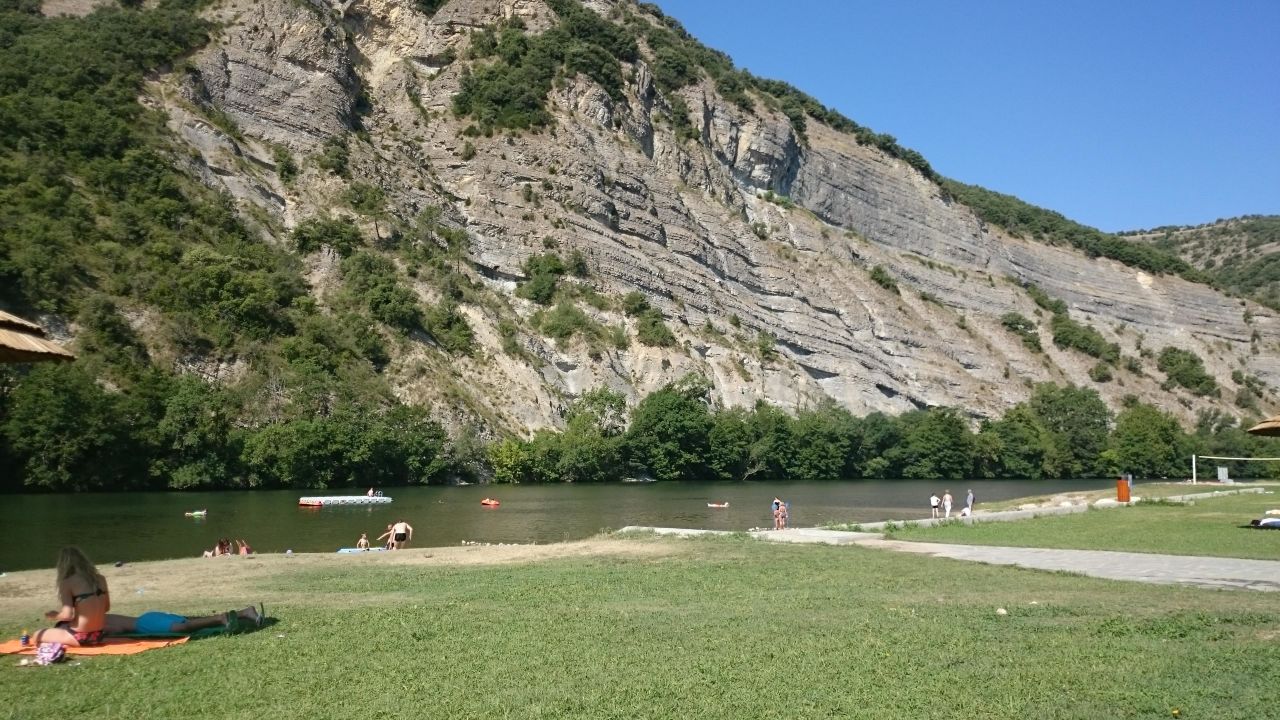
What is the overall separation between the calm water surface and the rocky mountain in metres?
16.0

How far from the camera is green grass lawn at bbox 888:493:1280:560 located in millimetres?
21000

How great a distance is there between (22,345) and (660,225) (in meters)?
88.5

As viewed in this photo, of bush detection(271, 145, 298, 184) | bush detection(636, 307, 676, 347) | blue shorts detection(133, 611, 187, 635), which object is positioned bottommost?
blue shorts detection(133, 611, 187, 635)

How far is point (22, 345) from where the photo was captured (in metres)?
9.73

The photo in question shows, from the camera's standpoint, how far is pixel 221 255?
66.9 meters

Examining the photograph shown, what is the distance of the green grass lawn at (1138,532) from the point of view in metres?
21.0

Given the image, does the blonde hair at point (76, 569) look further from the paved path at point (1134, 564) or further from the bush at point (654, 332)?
the bush at point (654, 332)

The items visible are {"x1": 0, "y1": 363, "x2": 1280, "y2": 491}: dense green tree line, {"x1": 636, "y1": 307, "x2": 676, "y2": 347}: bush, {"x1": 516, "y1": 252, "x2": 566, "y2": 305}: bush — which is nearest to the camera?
{"x1": 0, "y1": 363, "x2": 1280, "y2": 491}: dense green tree line

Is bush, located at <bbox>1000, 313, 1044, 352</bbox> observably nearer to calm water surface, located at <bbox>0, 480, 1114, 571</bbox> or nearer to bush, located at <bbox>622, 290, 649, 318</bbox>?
bush, located at <bbox>622, 290, 649, 318</bbox>

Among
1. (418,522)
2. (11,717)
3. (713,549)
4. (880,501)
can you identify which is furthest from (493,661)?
(880,501)

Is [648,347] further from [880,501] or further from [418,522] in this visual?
[418,522]

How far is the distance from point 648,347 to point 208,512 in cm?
4748

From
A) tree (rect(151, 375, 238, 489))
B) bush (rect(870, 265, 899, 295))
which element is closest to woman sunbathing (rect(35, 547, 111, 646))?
tree (rect(151, 375, 238, 489))

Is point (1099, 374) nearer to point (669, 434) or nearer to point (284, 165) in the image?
point (669, 434)
